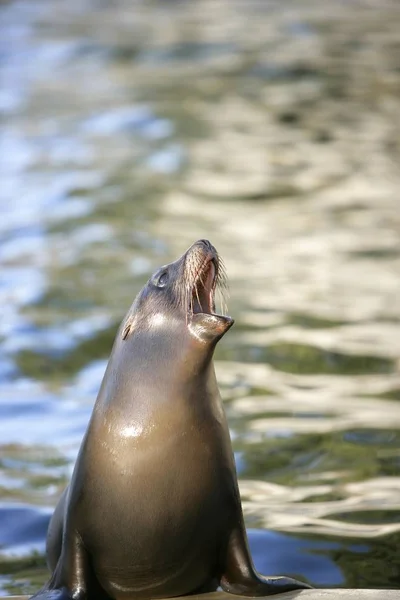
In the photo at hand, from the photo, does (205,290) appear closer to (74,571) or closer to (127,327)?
(127,327)

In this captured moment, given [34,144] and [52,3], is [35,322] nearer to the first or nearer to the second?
[34,144]

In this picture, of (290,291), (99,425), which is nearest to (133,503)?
(99,425)

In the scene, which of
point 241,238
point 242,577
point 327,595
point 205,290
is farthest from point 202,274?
point 241,238

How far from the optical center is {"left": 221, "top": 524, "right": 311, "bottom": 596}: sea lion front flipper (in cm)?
416

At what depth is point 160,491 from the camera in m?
4.09

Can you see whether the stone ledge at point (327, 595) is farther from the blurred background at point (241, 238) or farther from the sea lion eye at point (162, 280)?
the sea lion eye at point (162, 280)

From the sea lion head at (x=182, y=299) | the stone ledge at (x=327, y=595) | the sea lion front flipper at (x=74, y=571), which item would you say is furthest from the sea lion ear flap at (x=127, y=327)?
the stone ledge at (x=327, y=595)

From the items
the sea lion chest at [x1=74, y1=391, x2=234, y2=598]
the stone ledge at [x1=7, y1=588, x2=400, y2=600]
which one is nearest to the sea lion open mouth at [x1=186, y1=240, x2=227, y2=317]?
the sea lion chest at [x1=74, y1=391, x2=234, y2=598]

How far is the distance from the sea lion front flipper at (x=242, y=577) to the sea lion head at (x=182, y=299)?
26.3 inches

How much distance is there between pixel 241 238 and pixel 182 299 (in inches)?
268

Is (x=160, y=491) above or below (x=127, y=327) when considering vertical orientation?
below

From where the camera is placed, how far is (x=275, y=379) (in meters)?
7.71

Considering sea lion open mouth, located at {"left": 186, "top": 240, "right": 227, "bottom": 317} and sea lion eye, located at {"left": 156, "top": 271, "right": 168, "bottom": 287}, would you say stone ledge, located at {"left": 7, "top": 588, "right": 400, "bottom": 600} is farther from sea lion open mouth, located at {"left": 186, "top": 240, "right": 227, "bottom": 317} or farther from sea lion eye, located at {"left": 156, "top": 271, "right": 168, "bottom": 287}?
sea lion eye, located at {"left": 156, "top": 271, "right": 168, "bottom": 287}

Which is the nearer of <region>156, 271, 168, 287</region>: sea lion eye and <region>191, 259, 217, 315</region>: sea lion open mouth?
<region>191, 259, 217, 315</region>: sea lion open mouth
